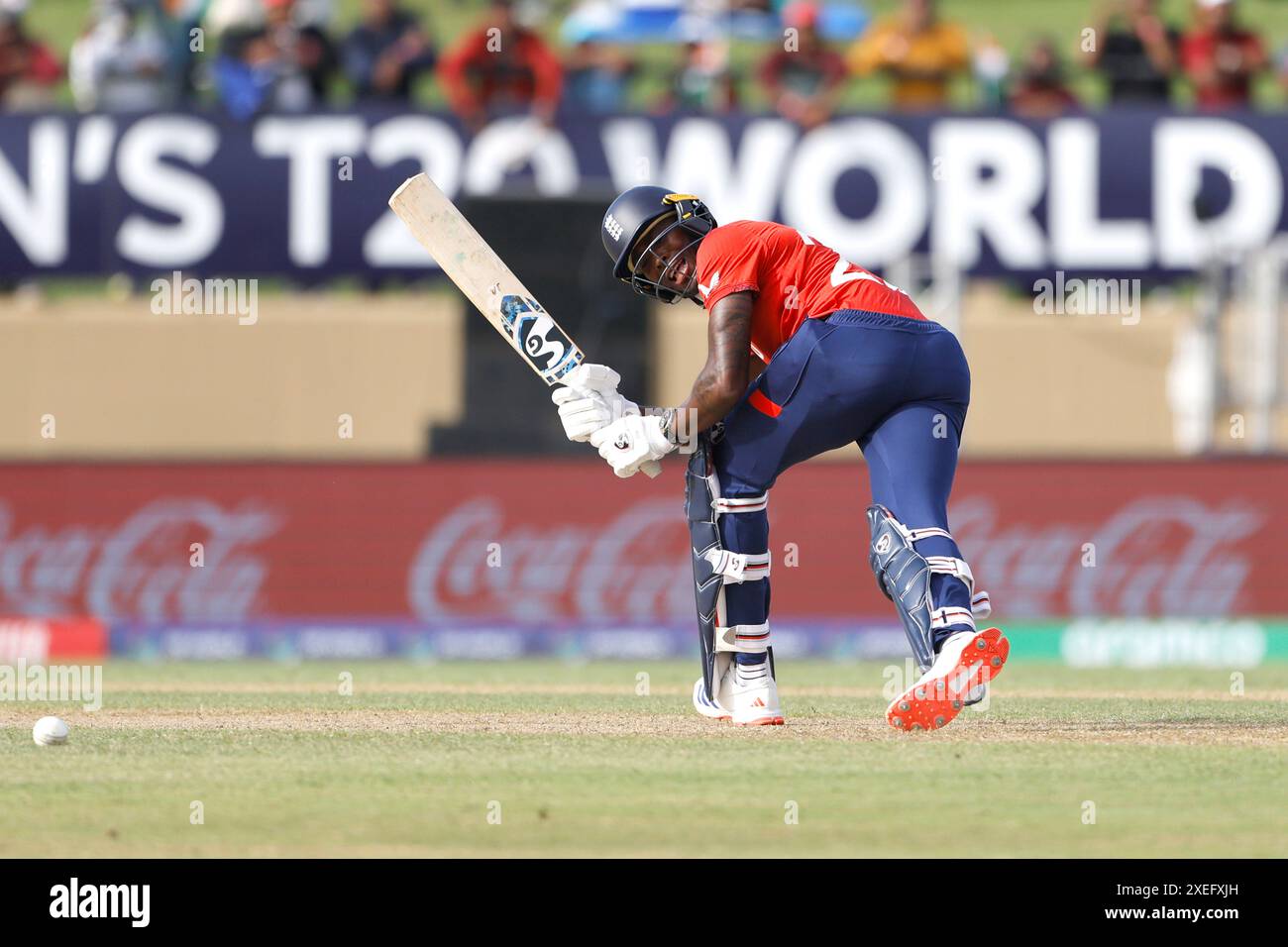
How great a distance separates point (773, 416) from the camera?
8055mm

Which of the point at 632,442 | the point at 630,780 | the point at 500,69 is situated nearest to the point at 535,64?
the point at 500,69

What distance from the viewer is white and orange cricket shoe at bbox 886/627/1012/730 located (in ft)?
24.7

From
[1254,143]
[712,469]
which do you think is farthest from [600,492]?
[712,469]

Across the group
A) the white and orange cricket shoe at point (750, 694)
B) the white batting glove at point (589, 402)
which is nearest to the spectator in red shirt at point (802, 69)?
the white batting glove at point (589, 402)

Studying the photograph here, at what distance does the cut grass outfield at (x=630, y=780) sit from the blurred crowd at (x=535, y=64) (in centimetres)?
1030

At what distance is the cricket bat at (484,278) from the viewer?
858cm

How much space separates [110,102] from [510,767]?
13551 millimetres

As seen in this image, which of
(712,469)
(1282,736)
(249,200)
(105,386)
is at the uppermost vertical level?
(249,200)

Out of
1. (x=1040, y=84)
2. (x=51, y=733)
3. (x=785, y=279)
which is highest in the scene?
(x=1040, y=84)

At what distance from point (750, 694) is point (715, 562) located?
0.58m

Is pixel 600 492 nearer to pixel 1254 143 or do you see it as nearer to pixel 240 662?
pixel 240 662

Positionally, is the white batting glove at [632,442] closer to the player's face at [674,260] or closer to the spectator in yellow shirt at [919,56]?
the player's face at [674,260]

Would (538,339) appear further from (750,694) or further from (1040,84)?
(1040,84)

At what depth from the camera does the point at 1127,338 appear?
64.2 ft
